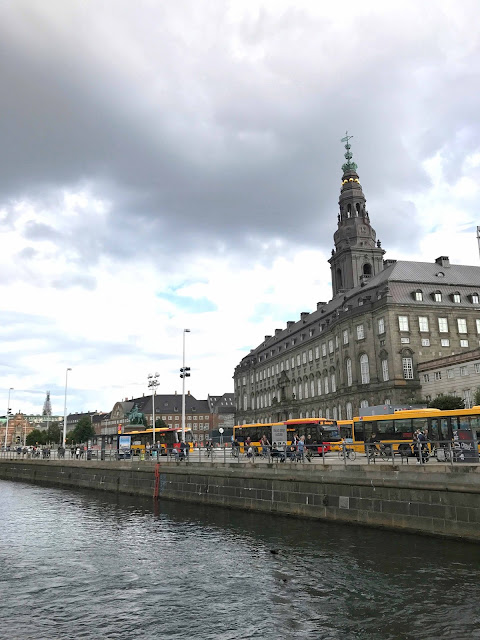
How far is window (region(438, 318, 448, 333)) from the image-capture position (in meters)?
81.5

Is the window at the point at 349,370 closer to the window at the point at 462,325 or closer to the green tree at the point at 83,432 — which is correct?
the window at the point at 462,325

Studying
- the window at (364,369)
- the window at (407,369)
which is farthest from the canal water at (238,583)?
the window at (364,369)

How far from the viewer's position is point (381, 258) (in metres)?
116

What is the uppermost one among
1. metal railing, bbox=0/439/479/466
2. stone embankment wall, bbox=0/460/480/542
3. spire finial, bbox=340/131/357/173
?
spire finial, bbox=340/131/357/173

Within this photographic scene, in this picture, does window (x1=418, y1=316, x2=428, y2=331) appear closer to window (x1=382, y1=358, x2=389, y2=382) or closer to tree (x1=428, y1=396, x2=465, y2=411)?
window (x1=382, y1=358, x2=389, y2=382)

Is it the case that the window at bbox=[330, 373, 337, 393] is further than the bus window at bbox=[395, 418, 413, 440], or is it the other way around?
the window at bbox=[330, 373, 337, 393]

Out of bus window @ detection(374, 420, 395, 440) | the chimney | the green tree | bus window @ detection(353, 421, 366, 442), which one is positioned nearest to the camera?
bus window @ detection(374, 420, 395, 440)

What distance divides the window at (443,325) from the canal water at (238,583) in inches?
2350

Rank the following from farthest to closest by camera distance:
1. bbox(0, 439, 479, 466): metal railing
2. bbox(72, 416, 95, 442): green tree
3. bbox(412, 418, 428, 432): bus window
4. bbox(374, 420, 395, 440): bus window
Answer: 1. bbox(72, 416, 95, 442): green tree
2. bbox(374, 420, 395, 440): bus window
3. bbox(412, 418, 428, 432): bus window
4. bbox(0, 439, 479, 466): metal railing

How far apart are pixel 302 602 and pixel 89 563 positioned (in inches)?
381

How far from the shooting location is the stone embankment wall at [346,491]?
22094 millimetres

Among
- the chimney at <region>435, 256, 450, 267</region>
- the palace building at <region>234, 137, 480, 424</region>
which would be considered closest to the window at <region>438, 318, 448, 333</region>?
the palace building at <region>234, 137, 480, 424</region>

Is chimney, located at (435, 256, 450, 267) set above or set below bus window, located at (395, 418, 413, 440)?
above

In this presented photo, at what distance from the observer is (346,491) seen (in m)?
26.7
